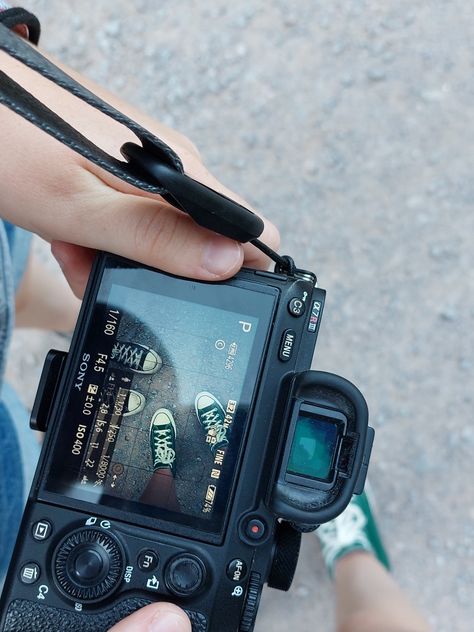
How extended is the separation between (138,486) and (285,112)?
3.82 feet

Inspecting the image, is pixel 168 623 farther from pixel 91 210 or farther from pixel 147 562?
pixel 91 210

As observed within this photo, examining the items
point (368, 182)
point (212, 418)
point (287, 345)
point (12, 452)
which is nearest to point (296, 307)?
point (287, 345)

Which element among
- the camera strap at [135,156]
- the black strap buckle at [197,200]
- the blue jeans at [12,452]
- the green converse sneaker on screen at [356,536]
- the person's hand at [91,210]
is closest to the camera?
the camera strap at [135,156]

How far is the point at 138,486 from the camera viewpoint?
840 mm

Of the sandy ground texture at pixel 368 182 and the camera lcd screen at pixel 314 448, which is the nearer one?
the camera lcd screen at pixel 314 448

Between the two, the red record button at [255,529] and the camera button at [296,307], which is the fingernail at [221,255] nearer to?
the camera button at [296,307]

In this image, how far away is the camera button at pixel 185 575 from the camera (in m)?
0.80

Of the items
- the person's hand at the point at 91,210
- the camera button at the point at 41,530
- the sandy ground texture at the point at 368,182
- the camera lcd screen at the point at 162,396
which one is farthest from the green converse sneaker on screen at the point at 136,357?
the sandy ground texture at the point at 368,182

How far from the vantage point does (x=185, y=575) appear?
2.65 feet

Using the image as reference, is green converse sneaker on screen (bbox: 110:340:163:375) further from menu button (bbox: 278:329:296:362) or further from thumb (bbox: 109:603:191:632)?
thumb (bbox: 109:603:191:632)

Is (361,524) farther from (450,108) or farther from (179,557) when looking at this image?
(450,108)

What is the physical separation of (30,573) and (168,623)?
A: 193 mm

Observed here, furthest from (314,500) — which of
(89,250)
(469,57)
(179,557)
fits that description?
(469,57)

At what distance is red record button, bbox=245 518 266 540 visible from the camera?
0.82 m
